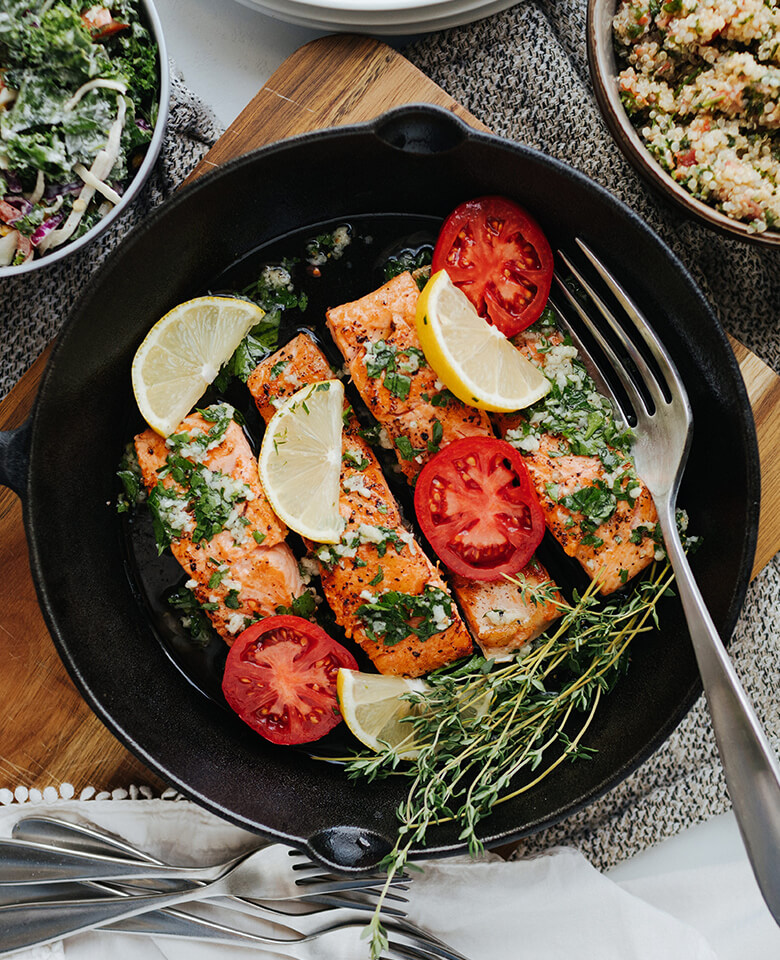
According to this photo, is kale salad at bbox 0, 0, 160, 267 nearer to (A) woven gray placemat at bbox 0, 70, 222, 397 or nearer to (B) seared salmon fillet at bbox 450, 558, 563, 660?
(A) woven gray placemat at bbox 0, 70, 222, 397

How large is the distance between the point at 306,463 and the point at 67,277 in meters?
1.03

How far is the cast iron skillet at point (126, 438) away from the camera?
2.42 metres

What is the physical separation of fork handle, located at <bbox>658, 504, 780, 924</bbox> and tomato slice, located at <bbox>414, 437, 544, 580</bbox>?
1.98 feet

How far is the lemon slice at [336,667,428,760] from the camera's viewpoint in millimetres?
2502

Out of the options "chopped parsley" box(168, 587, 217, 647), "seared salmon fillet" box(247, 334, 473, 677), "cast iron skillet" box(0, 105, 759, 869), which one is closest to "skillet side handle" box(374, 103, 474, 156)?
"cast iron skillet" box(0, 105, 759, 869)

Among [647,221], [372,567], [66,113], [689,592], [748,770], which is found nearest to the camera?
[748,770]

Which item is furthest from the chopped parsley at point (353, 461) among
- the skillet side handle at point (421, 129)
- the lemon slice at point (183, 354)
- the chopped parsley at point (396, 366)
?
the skillet side handle at point (421, 129)

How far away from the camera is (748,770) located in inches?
82.4

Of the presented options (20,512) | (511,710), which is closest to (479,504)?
(511,710)

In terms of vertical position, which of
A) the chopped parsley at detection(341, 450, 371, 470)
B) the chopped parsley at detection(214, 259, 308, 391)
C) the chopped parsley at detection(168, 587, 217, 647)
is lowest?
the chopped parsley at detection(168, 587, 217, 647)

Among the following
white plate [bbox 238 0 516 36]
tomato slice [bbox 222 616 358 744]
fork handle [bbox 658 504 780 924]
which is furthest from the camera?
white plate [bbox 238 0 516 36]

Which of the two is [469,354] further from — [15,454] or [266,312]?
[15,454]

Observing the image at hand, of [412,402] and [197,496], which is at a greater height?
[197,496]

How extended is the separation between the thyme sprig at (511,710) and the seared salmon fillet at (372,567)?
114 millimetres
